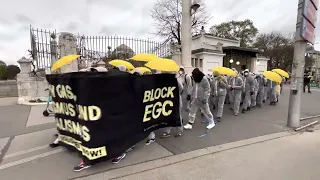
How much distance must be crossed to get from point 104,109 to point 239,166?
2591 mm

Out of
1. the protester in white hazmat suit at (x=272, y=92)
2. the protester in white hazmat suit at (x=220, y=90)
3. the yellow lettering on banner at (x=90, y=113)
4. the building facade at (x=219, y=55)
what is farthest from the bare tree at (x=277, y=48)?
the yellow lettering on banner at (x=90, y=113)

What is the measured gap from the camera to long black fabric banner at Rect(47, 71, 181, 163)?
3.07 m

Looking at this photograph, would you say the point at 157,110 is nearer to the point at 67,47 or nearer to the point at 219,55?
the point at 67,47

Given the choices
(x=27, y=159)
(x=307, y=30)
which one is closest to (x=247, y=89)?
(x=307, y=30)

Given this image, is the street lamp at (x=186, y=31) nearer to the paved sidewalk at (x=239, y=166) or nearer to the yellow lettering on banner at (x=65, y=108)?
the paved sidewalk at (x=239, y=166)

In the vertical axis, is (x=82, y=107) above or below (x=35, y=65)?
below

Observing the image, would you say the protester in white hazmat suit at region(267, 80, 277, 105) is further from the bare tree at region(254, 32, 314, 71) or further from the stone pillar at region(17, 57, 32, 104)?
the bare tree at region(254, 32, 314, 71)

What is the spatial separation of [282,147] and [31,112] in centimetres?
879

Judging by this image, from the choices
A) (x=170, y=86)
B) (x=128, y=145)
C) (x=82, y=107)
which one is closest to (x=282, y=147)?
(x=170, y=86)

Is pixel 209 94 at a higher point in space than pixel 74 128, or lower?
higher

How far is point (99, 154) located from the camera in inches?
123

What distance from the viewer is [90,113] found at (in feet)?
9.96

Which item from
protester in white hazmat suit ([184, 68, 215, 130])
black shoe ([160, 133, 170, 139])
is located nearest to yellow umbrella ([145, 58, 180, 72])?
protester in white hazmat suit ([184, 68, 215, 130])

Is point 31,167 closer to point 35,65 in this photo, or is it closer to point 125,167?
point 125,167
